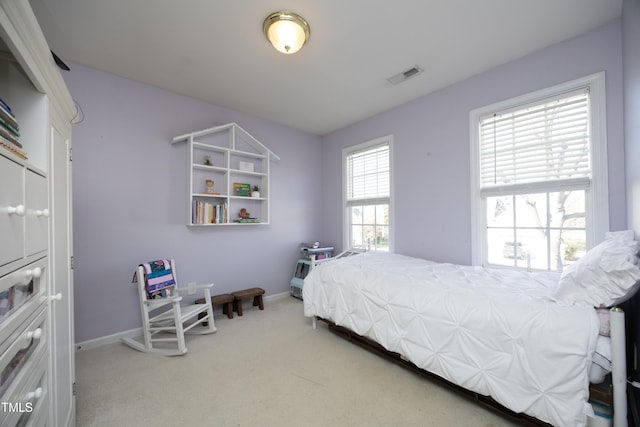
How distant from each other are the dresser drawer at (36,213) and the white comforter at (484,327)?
2046 mm

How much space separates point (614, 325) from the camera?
117 centimetres

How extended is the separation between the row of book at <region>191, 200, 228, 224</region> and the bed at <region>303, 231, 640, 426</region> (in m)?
1.89

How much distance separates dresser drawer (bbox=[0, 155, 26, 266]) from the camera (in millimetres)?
727

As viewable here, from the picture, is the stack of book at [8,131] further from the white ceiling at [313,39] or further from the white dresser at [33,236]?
the white ceiling at [313,39]

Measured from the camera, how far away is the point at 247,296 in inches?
129

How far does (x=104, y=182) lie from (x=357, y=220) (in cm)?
314

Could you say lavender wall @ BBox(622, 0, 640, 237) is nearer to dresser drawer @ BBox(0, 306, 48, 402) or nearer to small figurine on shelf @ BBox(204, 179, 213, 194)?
dresser drawer @ BBox(0, 306, 48, 402)

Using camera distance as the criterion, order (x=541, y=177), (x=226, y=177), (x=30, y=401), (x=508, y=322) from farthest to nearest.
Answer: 1. (x=226, y=177)
2. (x=541, y=177)
3. (x=508, y=322)
4. (x=30, y=401)

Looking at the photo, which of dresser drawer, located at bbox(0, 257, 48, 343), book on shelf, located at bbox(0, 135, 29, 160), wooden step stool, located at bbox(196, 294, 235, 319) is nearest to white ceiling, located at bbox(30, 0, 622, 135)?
book on shelf, located at bbox(0, 135, 29, 160)

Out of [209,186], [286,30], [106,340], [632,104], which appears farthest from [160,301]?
[632,104]

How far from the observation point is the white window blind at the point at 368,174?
11.8ft

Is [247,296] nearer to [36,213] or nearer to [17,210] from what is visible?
[36,213]

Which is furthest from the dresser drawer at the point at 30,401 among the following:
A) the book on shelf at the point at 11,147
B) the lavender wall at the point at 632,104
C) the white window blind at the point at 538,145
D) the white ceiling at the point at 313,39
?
the white window blind at the point at 538,145

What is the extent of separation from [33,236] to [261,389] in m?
1.63
